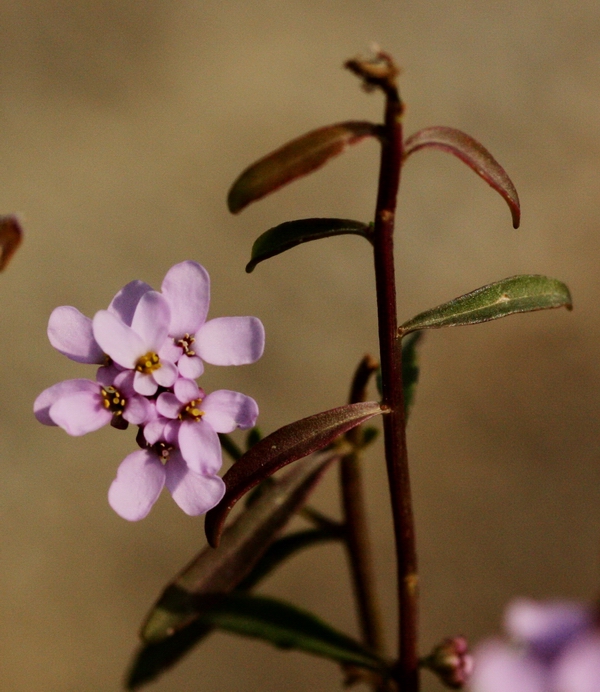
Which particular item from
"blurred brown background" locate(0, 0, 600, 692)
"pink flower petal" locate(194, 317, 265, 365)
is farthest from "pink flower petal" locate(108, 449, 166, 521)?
"blurred brown background" locate(0, 0, 600, 692)

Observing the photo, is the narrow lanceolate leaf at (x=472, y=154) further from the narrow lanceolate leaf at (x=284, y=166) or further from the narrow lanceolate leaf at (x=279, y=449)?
the narrow lanceolate leaf at (x=279, y=449)

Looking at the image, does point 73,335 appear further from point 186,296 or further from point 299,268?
point 299,268

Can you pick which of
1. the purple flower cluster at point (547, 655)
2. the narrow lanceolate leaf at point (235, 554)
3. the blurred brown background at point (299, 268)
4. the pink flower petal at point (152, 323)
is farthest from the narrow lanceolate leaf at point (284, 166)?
→ the blurred brown background at point (299, 268)

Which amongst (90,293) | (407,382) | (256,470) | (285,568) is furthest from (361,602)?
(90,293)

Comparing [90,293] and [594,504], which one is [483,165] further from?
[90,293]

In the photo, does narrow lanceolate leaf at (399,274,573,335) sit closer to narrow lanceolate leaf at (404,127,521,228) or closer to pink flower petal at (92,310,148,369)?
narrow lanceolate leaf at (404,127,521,228)
